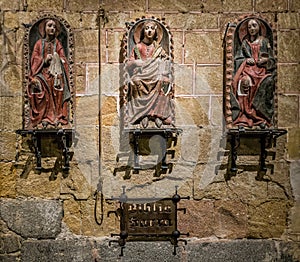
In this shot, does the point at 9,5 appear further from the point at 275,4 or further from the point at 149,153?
the point at 275,4

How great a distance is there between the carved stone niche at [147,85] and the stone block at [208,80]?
0.53 feet

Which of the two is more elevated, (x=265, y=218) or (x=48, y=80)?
(x=48, y=80)

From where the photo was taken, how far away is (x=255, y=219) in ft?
9.55

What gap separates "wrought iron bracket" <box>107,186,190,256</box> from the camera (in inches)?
113

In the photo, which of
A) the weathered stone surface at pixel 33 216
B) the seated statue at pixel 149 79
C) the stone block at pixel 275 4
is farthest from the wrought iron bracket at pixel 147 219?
the stone block at pixel 275 4

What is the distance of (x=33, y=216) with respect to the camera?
2.90m

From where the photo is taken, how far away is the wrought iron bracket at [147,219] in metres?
2.88

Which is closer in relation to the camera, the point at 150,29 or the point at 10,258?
the point at 150,29

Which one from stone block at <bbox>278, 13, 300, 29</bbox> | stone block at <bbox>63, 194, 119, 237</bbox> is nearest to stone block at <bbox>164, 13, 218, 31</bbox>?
stone block at <bbox>278, 13, 300, 29</bbox>

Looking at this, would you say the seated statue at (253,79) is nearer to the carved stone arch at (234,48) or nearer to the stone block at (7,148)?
the carved stone arch at (234,48)

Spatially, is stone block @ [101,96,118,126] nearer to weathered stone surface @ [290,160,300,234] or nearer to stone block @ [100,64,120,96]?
stone block @ [100,64,120,96]

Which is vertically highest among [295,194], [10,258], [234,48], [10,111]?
[234,48]

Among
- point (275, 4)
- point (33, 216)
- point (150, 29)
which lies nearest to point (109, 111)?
point (150, 29)

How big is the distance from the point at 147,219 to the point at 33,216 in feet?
2.25
